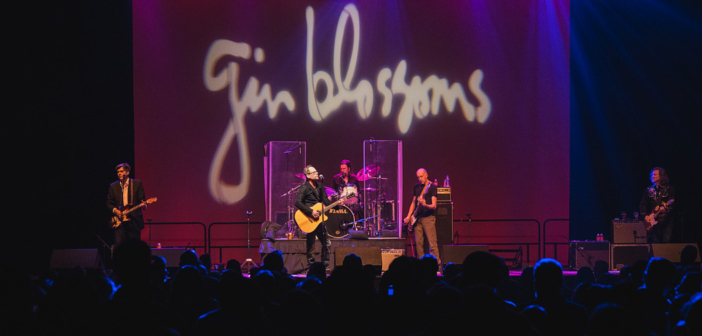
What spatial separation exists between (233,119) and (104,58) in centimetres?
295

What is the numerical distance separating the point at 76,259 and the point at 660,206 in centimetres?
1057

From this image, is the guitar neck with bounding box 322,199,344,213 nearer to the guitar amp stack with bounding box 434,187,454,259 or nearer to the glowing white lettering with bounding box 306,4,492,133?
the guitar amp stack with bounding box 434,187,454,259

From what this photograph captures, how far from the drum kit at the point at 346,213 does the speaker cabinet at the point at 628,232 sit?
15.0 feet

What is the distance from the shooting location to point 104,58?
12109 millimetres

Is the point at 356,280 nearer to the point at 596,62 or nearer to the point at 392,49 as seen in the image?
the point at 392,49

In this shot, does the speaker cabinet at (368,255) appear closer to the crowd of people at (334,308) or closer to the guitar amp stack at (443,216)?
the guitar amp stack at (443,216)

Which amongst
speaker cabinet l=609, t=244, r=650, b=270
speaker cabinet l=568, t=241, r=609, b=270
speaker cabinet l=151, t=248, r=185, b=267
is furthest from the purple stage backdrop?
speaker cabinet l=151, t=248, r=185, b=267

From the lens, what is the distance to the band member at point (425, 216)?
11.2 metres

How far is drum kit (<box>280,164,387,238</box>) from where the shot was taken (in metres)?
11.2

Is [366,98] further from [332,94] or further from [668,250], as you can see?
[668,250]

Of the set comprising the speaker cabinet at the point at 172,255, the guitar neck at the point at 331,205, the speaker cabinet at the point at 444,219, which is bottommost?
the speaker cabinet at the point at 172,255

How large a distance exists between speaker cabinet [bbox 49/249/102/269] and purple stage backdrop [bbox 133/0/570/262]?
11.9 ft

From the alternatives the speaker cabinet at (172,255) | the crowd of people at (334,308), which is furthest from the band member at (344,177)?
the crowd of people at (334,308)

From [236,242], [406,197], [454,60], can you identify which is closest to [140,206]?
[236,242]
